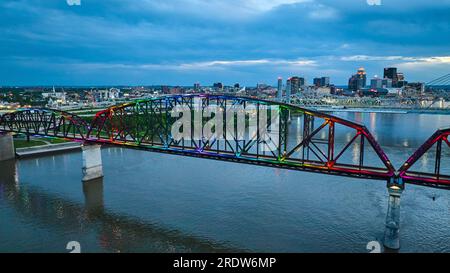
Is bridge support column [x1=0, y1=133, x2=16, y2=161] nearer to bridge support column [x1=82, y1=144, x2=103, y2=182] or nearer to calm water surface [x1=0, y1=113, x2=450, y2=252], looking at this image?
calm water surface [x1=0, y1=113, x2=450, y2=252]

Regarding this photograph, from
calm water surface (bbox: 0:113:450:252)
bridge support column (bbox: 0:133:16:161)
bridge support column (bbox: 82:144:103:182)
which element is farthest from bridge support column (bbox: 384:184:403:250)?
bridge support column (bbox: 0:133:16:161)

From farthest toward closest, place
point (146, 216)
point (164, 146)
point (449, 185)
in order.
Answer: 1. point (164, 146)
2. point (146, 216)
3. point (449, 185)

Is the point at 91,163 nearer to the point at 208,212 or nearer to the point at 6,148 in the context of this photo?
the point at 208,212

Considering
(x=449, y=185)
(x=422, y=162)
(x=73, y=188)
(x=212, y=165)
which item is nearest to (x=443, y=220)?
(x=449, y=185)

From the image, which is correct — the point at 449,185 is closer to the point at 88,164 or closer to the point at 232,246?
the point at 232,246

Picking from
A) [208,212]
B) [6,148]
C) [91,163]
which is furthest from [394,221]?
[6,148]
